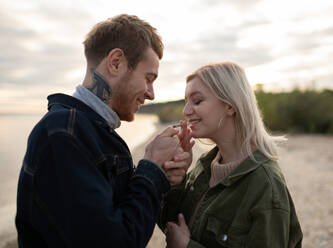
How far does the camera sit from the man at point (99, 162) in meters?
1.46

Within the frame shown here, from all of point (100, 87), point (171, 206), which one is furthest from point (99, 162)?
point (171, 206)

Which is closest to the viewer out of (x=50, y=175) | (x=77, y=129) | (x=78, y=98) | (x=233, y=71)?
(x=50, y=175)

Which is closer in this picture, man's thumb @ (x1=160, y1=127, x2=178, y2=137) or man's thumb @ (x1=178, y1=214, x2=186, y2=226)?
man's thumb @ (x1=160, y1=127, x2=178, y2=137)

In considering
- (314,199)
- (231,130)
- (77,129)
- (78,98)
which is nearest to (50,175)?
(77,129)

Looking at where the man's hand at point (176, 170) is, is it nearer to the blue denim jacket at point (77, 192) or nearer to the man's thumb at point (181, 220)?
the blue denim jacket at point (77, 192)

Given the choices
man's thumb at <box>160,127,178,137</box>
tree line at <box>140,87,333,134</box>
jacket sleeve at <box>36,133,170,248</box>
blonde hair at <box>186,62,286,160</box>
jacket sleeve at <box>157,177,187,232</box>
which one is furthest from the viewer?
tree line at <box>140,87,333,134</box>

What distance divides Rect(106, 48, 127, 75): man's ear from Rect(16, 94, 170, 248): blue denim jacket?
17.1 inches

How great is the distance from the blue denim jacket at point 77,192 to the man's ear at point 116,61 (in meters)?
0.44

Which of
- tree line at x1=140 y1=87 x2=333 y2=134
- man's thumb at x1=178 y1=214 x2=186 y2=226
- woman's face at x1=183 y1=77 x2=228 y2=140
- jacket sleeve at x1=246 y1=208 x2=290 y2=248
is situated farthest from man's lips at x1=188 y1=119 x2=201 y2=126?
tree line at x1=140 y1=87 x2=333 y2=134

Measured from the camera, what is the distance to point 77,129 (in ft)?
5.30

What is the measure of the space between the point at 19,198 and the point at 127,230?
0.62m

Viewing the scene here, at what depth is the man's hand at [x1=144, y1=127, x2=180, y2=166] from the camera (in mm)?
1919

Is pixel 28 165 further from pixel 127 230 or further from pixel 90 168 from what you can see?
pixel 127 230

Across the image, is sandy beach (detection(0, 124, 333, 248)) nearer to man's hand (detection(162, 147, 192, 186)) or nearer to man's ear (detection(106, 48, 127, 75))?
man's hand (detection(162, 147, 192, 186))
